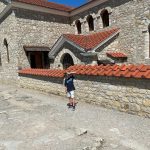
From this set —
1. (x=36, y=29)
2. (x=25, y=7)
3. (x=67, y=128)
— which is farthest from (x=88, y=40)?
(x=67, y=128)

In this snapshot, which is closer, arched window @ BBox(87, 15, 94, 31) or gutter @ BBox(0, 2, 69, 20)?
gutter @ BBox(0, 2, 69, 20)

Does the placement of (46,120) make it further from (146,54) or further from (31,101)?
(146,54)

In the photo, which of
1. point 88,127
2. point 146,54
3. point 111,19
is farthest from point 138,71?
point 111,19

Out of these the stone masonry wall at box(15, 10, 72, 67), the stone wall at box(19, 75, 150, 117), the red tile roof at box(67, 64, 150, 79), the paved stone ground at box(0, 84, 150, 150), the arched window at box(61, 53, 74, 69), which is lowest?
the paved stone ground at box(0, 84, 150, 150)

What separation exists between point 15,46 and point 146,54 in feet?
31.1

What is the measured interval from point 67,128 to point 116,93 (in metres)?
2.37

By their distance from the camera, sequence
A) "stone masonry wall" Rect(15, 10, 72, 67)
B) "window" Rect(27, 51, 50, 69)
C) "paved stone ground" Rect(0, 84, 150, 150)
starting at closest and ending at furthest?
"paved stone ground" Rect(0, 84, 150, 150) → "stone masonry wall" Rect(15, 10, 72, 67) → "window" Rect(27, 51, 50, 69)

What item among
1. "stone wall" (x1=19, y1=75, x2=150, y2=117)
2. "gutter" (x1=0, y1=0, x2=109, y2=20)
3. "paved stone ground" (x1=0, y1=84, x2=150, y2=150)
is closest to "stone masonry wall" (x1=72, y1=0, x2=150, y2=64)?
"gutter" (x1=0, y1=0, x2=109, y2=20)

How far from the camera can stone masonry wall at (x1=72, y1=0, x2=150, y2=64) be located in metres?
14.3

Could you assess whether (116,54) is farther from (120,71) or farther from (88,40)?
(120,71)

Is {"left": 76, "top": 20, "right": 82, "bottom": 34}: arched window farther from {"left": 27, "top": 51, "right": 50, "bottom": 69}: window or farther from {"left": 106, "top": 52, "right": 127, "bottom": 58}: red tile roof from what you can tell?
{"left": 106, "top": 52, "right": 127, "bottom": 58}: red tile roof

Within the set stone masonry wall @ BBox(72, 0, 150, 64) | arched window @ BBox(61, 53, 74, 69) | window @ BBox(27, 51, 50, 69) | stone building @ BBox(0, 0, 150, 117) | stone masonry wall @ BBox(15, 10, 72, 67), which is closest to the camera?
stone building @ BBox(0, 0, 150, 117)

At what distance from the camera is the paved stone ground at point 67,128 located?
214 inches

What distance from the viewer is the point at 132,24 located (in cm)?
1496
